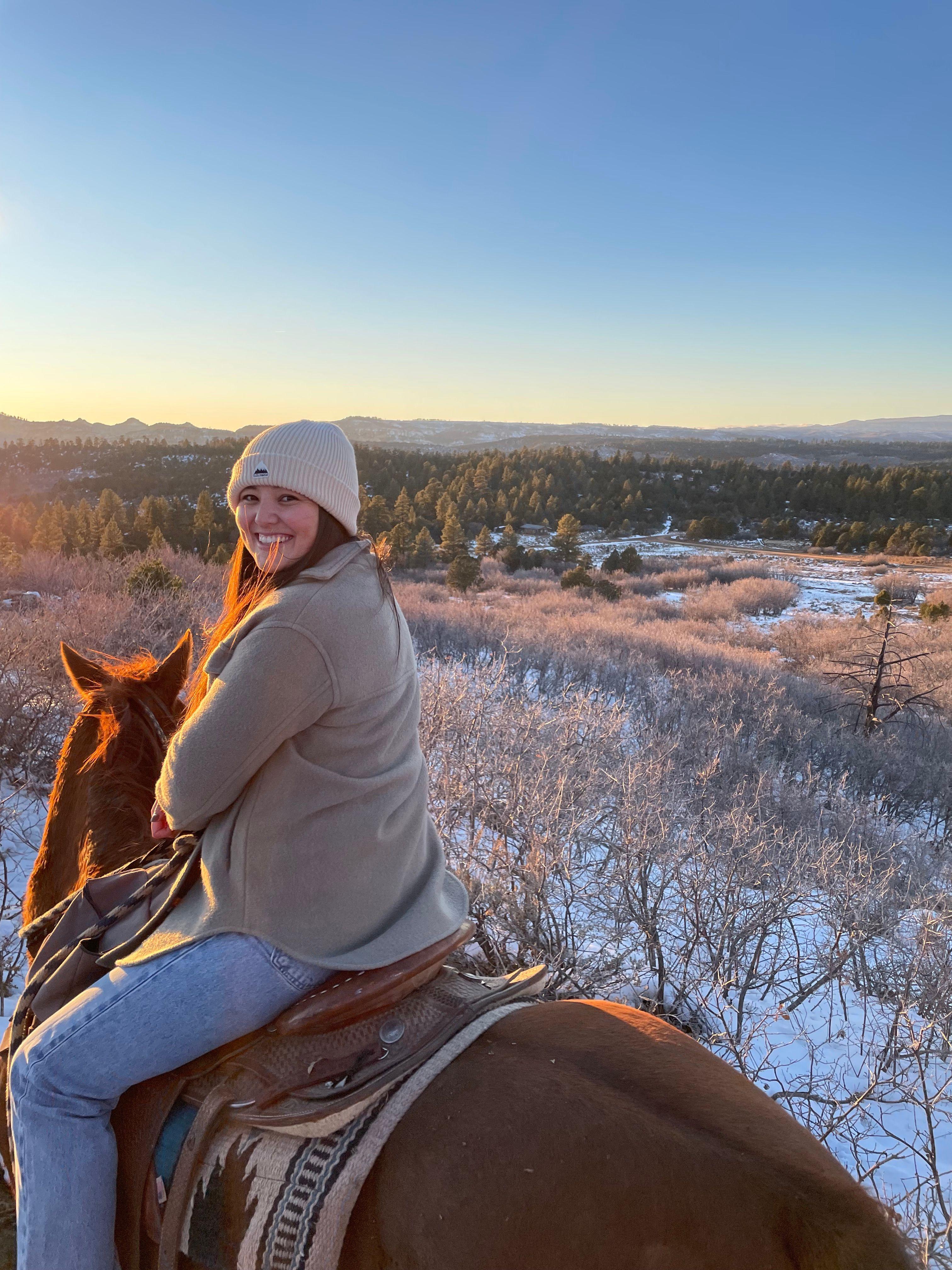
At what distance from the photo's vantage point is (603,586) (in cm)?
2650

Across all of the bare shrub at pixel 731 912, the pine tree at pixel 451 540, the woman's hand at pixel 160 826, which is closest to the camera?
the woman's hand at pixel 160 826

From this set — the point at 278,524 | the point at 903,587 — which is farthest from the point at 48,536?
the point at 903,587

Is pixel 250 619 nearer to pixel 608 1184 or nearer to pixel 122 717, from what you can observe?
pixel 122 717

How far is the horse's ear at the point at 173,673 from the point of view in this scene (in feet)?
7.04

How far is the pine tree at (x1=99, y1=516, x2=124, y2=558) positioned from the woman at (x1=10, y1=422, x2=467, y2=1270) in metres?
20.8

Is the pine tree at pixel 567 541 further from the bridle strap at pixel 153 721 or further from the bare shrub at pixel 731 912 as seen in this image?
the bridle strap at pixel 153 721

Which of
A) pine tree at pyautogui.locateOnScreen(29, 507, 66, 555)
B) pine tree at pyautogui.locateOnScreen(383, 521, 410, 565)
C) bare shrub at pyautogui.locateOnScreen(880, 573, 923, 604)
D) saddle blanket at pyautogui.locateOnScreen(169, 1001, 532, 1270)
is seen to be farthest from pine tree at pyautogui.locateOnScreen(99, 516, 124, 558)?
bare shrub at pyautogui.locateOnScreen(880, 573, 923, 604)

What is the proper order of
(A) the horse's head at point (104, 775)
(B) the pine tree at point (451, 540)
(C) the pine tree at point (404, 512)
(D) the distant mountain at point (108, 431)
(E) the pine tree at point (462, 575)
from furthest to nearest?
(D) the distant mountain at point (108, 431), (C) the pine tree at point (404, 512), (B) the pine tree at point (451, 540), (E) the pine tree at point (462, 575), (A) the horse's head at point (104, 775)

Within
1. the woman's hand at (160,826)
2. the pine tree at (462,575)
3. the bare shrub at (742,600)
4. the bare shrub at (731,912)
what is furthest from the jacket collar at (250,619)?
the pine tree at (462,575)

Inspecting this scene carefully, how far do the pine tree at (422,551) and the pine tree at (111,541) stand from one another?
13.0m

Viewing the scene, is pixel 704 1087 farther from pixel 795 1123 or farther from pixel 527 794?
pixel 527 794

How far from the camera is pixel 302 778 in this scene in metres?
1.33

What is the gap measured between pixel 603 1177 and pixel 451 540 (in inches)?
1314

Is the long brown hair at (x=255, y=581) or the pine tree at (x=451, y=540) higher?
the long brown hair at (x=255, y=581)
